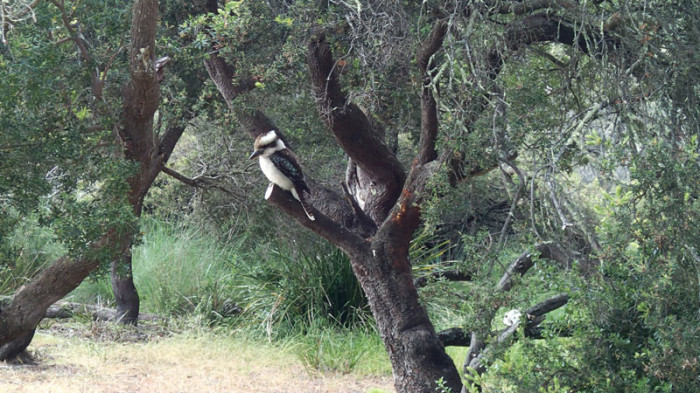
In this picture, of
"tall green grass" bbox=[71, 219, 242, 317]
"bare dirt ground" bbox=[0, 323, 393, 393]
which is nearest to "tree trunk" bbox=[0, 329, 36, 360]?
"bare dirt ground" bbox=[0, 323, 393, 393]

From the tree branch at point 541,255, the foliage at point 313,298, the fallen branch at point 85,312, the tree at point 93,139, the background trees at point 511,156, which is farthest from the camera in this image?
the fallen branch at point 85,312

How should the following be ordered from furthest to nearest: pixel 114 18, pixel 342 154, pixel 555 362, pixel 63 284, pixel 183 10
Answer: pixel 342 154
pixel 183 10
pixel 63 284
pixel 114 18
pixel 555 362

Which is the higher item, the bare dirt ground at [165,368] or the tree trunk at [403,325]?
the tree trunk at [403,325]

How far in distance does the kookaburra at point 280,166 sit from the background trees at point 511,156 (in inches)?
5.8

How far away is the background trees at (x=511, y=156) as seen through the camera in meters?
3.30

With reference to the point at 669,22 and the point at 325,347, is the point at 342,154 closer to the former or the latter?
the point at 325,347

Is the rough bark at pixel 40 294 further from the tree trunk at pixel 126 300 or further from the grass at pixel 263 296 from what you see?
the tree trunk at pixel 126 300

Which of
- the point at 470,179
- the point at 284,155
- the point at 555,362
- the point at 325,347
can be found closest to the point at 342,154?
the point at 325,347

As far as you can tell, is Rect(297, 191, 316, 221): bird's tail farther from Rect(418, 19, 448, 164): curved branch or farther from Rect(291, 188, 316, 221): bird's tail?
Rect(418, 19, 448, 164): curved branch

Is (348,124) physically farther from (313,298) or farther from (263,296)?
(263,296)

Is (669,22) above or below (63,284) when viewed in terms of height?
above

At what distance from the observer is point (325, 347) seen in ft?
23.4

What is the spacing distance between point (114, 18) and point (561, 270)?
311 centimetres

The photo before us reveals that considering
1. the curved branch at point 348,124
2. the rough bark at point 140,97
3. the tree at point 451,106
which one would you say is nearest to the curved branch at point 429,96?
the tree at point 451,106
